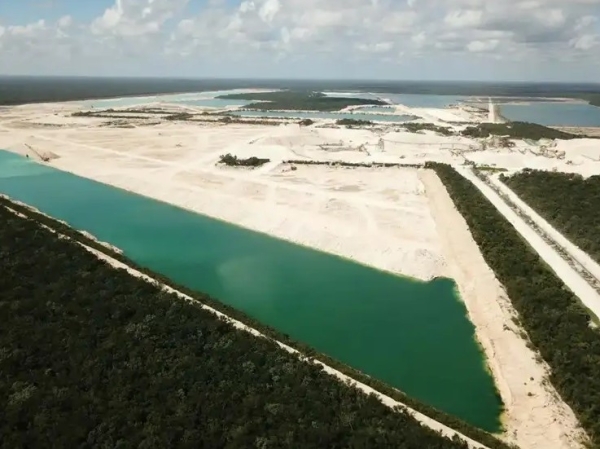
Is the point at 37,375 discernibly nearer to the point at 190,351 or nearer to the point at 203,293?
the point at 190,351

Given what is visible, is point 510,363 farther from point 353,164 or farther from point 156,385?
point 353,164

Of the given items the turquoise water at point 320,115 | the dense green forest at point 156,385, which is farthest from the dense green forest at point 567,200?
the turquoise water at point 320,115

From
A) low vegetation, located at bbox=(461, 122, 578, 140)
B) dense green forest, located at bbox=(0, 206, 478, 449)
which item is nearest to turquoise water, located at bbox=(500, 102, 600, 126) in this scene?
low vegetation, located at bbox=(461, 122, 578, 140)

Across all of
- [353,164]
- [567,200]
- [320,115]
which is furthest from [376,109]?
[567,200]

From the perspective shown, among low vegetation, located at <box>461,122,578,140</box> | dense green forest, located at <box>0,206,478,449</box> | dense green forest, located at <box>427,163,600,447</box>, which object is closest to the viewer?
dense green forest, located at <box>0,206,478,449</box>

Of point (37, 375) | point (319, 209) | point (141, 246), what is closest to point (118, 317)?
point (37, 375)

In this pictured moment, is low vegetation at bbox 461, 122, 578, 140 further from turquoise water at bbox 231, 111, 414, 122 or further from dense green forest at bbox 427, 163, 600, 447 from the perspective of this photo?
dense green forest at bbox 427, 163, 600, 447
